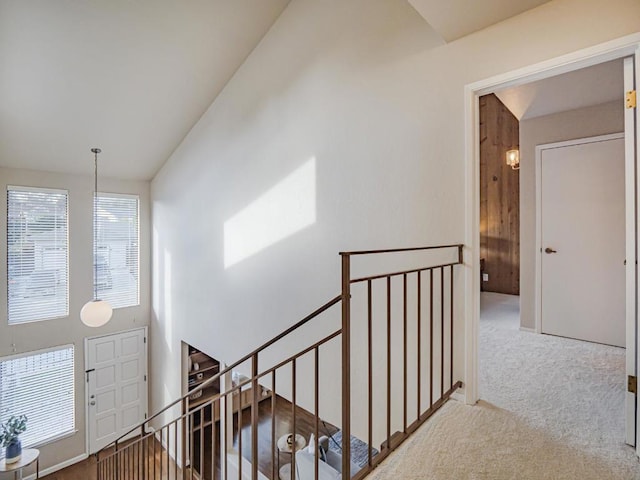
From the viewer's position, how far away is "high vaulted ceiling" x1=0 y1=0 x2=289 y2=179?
3170mm

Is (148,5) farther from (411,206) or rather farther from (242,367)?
(242,367)

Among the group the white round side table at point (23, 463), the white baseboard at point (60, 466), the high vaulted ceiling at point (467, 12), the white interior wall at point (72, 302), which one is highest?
the high vaulted ceiling at point (467, 12)

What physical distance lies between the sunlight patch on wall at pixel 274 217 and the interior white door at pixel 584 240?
245 cm

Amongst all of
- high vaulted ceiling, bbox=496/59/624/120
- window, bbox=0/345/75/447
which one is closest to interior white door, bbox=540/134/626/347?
high vaulted ceiling, bbox=496/59/624/120

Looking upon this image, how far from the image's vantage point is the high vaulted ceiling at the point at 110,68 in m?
3.17

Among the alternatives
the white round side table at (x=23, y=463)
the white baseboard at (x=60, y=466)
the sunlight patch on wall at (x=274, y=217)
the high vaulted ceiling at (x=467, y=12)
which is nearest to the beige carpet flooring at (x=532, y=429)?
the sunlight patch on wall at (x=274, y=217)

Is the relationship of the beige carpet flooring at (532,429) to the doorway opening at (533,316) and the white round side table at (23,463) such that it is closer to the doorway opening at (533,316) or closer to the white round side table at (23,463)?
the doorway opening at (533,316)

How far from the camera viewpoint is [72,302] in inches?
213

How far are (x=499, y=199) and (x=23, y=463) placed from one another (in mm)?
7995

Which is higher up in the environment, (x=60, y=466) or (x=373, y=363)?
(x=373, y=363)

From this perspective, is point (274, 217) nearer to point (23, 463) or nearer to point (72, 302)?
point (72, 302)

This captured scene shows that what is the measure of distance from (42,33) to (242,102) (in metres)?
1.91

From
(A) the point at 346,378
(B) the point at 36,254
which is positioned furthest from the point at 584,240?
(B) the point at 36,254

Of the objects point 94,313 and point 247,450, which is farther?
point 247,450
